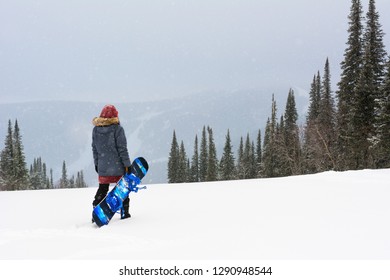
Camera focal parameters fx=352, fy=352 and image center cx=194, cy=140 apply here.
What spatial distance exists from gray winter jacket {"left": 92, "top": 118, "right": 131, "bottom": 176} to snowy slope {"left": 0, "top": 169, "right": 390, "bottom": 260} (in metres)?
1.01

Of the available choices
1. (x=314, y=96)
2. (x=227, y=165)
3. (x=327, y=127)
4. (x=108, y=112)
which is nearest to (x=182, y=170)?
(x=227, y=165)

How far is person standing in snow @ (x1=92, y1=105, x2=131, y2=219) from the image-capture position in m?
6.83

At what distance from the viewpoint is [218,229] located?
5613 millimetres

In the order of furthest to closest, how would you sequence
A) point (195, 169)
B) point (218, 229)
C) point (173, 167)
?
point (195, 169) → point (173, 167) → point (218, 229)

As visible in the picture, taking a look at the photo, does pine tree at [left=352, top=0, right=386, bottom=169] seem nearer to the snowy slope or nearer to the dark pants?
the snowy slope

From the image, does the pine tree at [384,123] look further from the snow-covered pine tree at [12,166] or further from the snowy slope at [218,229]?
the snow-covered pine tree at [12,166]

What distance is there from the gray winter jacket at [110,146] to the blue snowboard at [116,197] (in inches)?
8.9

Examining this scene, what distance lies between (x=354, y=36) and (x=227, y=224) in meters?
35.2

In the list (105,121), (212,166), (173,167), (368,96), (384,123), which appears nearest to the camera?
(105,121)

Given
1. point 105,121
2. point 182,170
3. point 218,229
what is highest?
point 105,121

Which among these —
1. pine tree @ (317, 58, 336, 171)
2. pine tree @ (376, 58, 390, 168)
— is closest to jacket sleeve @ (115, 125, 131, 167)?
pine tree @ (376, 58, 390, 168)

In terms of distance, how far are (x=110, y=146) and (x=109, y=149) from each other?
0.07 m

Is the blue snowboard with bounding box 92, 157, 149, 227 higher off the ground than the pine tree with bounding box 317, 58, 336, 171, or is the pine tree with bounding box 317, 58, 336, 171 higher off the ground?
the pine tree with bounding box 317, 58, 336, 171

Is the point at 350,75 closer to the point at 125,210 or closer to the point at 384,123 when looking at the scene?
the point at 384,123
